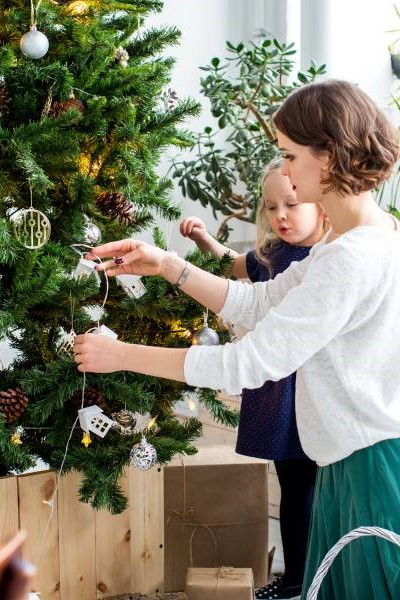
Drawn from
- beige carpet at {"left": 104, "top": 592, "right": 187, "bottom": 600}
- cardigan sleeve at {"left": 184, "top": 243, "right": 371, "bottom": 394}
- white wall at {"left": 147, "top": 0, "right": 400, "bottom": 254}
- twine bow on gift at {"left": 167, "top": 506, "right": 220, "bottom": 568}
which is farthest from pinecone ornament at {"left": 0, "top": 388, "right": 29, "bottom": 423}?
white wall at {"left": 147, "top": 0, "right": 400, "bottom": 254}

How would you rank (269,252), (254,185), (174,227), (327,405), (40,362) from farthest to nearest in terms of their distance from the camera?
(174,227) → (254,185) → (269,252) → (40,362) → (327,405)

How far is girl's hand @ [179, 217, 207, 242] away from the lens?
1901 millimetres

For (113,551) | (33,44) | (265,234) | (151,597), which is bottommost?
(151,597)

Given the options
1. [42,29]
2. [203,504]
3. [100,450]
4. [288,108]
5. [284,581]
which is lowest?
[284,581]

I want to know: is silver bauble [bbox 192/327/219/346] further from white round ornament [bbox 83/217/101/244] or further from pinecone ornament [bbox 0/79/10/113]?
pinecone ornament [bbox 0/79/10/113]

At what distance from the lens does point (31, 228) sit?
1.46m

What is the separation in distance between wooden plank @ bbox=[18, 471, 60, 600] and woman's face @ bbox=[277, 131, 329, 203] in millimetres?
877

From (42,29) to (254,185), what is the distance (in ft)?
3.71

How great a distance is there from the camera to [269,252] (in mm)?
2062

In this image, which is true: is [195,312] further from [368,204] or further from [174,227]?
[174,227]

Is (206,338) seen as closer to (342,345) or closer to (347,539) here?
(342,345)

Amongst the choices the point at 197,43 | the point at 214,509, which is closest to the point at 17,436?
the point at 214,509

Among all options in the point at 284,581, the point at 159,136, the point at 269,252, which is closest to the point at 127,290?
the point at 159,136

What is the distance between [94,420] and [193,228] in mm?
567
